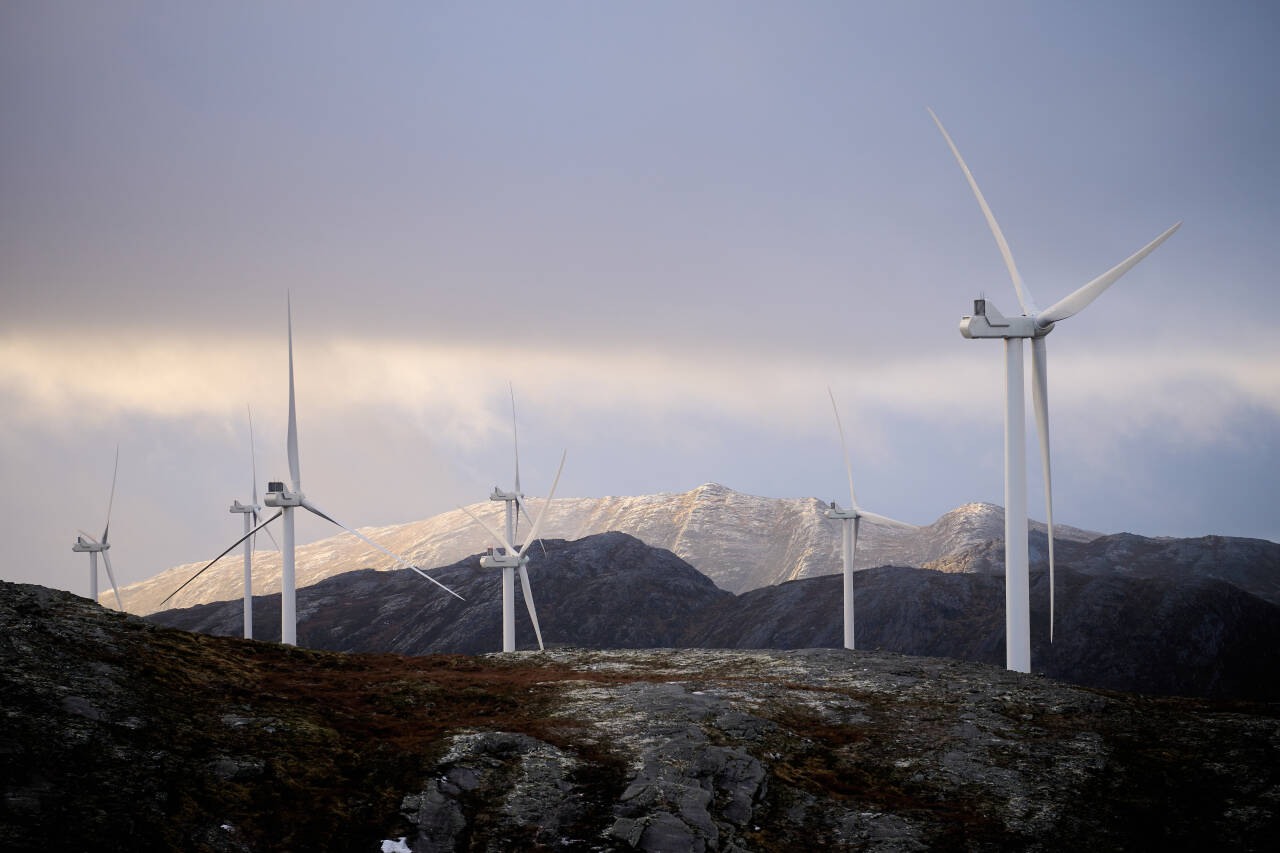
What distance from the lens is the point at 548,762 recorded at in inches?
1200

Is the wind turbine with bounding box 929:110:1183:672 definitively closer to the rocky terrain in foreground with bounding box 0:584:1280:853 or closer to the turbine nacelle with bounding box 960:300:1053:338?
the turbine nacelle with bounding box 960:300:1053:338

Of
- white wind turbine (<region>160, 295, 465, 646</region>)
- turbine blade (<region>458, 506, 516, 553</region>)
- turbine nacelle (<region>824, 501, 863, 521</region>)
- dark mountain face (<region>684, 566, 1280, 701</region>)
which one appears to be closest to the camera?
white wind turbine (<region>160, 295, 465, 646</region>)

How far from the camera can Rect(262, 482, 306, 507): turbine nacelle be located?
72125mm

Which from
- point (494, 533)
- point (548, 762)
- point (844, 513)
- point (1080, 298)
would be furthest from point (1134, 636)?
point (548, 762)

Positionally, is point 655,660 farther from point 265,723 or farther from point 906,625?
point 906,625

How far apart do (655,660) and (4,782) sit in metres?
34.9

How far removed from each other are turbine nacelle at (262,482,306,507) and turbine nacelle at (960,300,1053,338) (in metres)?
47.6

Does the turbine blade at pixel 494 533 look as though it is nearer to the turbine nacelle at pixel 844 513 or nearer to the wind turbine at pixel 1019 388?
the turbine nacelle at pixel 844 513

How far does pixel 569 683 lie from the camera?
137 ft

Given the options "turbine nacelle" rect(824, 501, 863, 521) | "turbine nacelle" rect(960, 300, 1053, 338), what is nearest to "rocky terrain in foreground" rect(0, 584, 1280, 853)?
"turbine nacelle" rect(960, 300, 1053, 338)

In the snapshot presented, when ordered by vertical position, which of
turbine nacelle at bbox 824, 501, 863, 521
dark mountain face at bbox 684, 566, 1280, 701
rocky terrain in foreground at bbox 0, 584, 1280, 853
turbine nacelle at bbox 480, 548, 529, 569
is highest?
turbine nacelle at bbox 824, 501, 863, 521

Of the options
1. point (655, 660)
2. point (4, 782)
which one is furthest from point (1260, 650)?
point (4, 782)

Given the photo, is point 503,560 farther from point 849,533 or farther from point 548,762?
point 548,762

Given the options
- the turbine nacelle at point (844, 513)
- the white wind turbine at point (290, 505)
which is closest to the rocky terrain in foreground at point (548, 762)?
the white wind turbine at point (290, 505)
